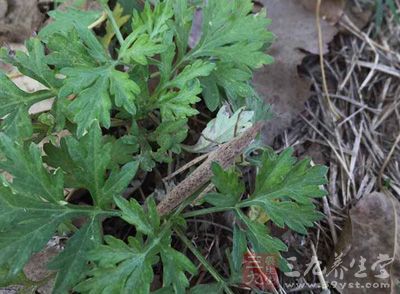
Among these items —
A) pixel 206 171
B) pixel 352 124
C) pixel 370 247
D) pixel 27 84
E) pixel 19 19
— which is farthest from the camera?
pixel 352 124

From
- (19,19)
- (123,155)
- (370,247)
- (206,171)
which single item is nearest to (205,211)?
(206,171)

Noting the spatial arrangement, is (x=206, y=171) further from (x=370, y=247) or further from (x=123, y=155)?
(x=370, y=247)

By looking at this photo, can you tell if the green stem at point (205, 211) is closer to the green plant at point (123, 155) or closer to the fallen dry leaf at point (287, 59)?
the green plant at point (123, 155)

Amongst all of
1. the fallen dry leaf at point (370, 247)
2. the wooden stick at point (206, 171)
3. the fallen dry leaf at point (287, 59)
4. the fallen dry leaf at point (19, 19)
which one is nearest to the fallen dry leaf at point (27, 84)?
the fallen dry leaf at point (19, 19)

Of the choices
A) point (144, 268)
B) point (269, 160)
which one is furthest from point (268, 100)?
point (144, 268)

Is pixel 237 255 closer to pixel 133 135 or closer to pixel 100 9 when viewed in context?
pixel 133 135

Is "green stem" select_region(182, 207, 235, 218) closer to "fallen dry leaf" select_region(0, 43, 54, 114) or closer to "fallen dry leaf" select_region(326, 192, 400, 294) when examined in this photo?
"fallen dry leaf" select_region(326, 192, 400, 294)

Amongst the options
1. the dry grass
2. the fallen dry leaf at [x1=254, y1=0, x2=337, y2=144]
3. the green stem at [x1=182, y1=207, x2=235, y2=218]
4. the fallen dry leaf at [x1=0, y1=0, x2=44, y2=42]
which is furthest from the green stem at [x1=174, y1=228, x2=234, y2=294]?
the fallen dry leaf at [x1=0, y1=0, x2=44, y2=42]
